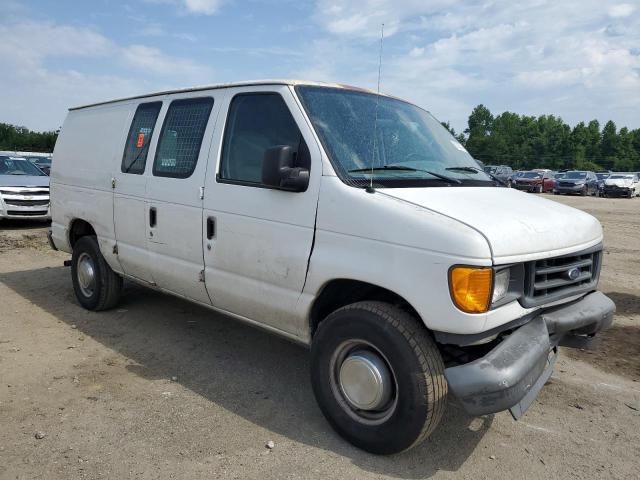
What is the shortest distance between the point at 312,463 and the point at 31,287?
5342 millimetres

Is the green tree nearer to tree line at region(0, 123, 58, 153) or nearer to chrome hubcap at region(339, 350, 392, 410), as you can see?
tree line at region(0, 123, 58, 153)

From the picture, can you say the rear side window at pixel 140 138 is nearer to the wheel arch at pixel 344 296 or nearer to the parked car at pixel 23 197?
Result: the wheel arch at pixel 344 296

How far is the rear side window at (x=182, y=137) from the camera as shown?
4262 millimetres

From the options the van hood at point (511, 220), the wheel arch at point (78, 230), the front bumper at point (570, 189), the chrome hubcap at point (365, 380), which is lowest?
the front bumper at point (570, 189)

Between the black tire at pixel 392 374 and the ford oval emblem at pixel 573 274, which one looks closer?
the black tire at pixel 392 374

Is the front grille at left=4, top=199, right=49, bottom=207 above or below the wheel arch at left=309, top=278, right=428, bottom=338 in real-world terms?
below

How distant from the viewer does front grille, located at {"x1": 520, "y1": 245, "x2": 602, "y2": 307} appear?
301 cm

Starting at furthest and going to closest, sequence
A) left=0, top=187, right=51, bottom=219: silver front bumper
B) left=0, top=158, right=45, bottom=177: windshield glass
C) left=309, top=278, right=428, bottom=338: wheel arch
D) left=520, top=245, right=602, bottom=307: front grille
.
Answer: left=0, top=158, right=45, bottom=177: windshield glass < left=0, top=187, right=51, bottom=219: silver front bumper < left=309, top=278, right=428, bottom=338: wheel arch < left=520, top=245, right=602, bottom=307: front grille

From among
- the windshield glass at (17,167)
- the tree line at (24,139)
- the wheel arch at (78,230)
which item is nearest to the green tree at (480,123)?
the tree line at (24,139)

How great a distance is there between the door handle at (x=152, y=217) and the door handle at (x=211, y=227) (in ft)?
2.47

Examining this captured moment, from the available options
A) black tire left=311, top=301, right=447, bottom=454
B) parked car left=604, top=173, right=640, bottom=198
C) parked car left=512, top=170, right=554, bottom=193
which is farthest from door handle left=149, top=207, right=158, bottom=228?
parked car left=604, top=173, right=640, bottom=198

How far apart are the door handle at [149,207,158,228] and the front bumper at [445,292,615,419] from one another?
2.85 m

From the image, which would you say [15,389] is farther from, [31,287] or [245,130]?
[31,287]

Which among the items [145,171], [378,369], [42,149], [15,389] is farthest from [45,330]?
[42,149]
